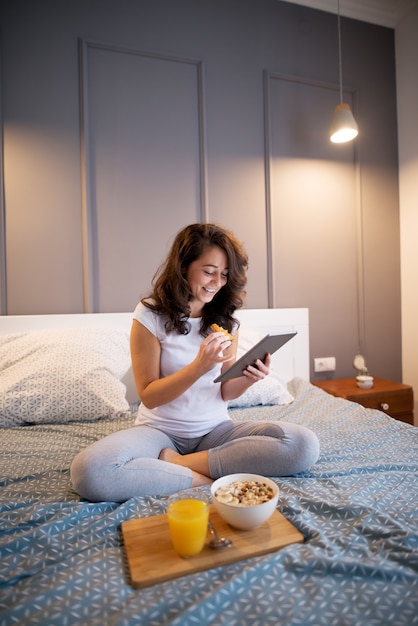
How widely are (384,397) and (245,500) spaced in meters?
1.71

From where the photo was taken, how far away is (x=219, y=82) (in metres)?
2.29

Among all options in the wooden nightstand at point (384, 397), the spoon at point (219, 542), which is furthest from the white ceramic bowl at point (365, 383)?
the spoon at point (219, 542)

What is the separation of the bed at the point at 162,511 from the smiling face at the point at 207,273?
2.03 feet

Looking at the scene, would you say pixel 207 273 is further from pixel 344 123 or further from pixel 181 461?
pixel 344 123

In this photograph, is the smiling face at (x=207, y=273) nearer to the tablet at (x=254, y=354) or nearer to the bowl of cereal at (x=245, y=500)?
the tablet at (x=254, y=354)

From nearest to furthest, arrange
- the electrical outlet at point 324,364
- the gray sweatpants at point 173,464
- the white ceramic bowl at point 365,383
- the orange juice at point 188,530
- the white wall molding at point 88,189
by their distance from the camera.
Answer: the orange juice at point 188,530 → the gray sweatpants at point 173,464 → the white wall molding at point 88,189 → the white ceramic bowl at point 365,383 → the electrical outlet at point 324,364

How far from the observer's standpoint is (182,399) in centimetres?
123

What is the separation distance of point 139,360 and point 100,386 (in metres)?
0.46

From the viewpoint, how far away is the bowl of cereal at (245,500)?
74 centimetres

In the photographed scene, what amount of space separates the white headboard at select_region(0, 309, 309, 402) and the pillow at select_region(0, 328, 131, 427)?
14cm

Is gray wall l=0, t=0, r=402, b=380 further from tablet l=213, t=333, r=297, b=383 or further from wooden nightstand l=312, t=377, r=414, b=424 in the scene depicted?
tablet l=213, t=333, r=297, b=383

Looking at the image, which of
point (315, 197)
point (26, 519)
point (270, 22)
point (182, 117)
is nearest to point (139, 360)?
point (26, 519)

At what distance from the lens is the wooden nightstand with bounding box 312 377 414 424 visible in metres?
2.15

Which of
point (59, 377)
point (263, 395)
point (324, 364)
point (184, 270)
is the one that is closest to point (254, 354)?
point (184, 270)
